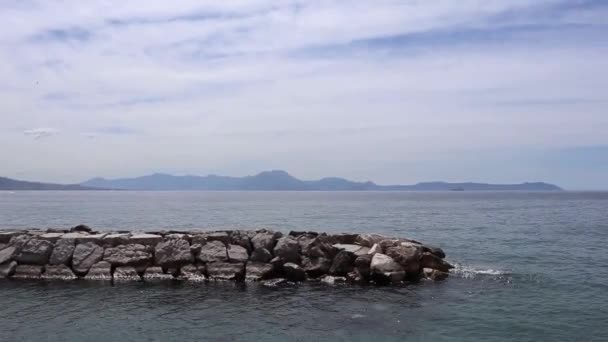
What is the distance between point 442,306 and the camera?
57.7 feet

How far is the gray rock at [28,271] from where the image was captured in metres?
21.9

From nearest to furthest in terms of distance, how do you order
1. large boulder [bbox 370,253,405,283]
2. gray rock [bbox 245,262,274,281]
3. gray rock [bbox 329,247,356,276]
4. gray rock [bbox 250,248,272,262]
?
large boulder [bbox 370,253,405,283], gray rock [bbox 245,262,274,281], gray rock [bbox 329,247,356,276], gray rock [bbox 250,248,272,262]

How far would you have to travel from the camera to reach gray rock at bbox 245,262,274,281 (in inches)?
845

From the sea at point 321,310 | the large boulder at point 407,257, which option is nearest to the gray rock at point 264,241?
the sea at point 321,310

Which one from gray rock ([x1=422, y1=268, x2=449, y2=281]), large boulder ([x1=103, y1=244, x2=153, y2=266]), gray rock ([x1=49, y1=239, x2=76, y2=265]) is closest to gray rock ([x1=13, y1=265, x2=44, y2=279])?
gray rock ([x1=49, y1=239, x2=76, y2=265])

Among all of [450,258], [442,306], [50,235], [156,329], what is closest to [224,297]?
[156,329]

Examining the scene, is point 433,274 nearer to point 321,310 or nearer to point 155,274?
point 321,310

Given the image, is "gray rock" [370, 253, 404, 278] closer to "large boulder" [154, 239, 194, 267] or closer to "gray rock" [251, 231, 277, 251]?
"gray rock" [251, 231, 277, 251]

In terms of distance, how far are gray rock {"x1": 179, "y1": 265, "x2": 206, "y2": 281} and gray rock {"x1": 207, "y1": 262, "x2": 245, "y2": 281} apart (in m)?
0.38

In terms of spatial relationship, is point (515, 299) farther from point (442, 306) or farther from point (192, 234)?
point (192, 234)

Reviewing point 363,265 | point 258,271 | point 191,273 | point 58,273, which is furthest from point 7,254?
point 363,265

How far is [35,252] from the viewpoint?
22328 mm

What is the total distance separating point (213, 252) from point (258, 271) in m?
2.21

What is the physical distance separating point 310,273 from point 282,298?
3406 mm
